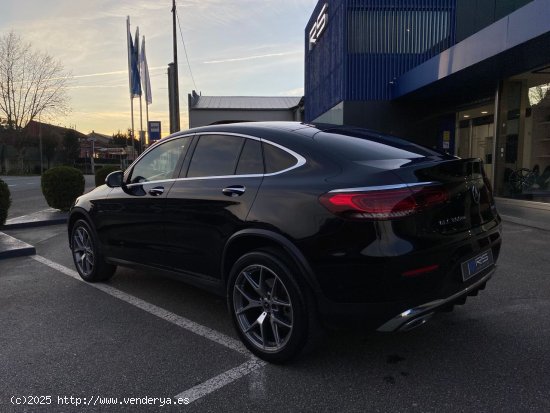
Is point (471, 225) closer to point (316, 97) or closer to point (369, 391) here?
point (369, 391)

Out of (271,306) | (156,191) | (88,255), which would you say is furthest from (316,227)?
(88,255)

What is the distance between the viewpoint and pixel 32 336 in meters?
3.61

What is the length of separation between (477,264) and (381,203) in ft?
3.13

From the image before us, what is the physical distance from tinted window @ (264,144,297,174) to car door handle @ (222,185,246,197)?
222mm

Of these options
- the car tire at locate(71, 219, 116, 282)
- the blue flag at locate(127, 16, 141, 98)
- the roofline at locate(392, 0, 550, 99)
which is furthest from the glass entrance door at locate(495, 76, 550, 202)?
the blue flag at locate(127, 16, 141, 98)

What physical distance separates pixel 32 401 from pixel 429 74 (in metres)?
13.4

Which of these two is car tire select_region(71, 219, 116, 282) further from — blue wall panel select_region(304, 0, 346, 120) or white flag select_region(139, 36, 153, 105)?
white flag select_region(139, 36, 153, 105)

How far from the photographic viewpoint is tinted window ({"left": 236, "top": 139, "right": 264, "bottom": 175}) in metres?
3.29

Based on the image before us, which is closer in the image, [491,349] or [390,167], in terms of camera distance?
[390,167]

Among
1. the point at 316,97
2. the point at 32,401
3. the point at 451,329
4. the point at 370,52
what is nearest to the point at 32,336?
the point at 32,401

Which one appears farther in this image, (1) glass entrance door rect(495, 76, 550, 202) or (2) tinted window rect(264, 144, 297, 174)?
(1) glass entrance door rect(495, 76, 550, 202)

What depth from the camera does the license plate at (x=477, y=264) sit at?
2.89 m

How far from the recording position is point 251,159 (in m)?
3.37

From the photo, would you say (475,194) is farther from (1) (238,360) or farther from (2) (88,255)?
(2) (88,255)
